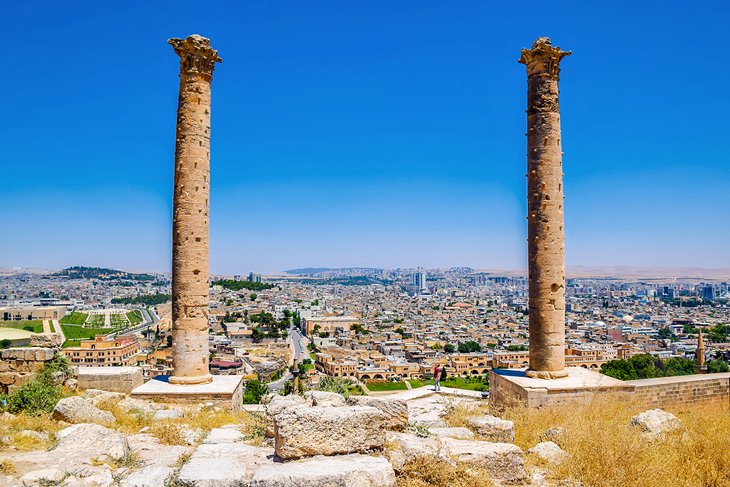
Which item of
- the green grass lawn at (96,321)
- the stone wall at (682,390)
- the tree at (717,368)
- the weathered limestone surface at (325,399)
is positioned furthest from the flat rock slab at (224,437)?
the green grass lawn at (96,321)

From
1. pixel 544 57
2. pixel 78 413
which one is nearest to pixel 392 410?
pixel 78 413

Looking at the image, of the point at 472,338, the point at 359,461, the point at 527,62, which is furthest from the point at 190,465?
the point at 472,338

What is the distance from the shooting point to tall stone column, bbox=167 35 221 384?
9.91 metres

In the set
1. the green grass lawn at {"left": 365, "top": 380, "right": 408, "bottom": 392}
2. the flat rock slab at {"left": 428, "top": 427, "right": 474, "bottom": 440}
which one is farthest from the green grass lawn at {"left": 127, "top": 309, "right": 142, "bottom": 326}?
the flat rock slab at {"left": 428, "top": 427, "right": 474, "bottom": 440}

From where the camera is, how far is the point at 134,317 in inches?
4781

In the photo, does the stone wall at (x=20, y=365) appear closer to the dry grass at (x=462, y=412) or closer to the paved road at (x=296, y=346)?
the dry grass at (x=462, y=412)

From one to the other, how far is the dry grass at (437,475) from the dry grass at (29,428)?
12.7 feet

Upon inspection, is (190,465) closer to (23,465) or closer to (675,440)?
(23,465)

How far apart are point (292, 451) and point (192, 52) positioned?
25.7 ft

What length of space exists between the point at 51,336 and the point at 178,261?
2.46m

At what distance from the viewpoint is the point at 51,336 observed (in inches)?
385

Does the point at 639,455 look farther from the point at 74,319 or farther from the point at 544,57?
the point at 74,319

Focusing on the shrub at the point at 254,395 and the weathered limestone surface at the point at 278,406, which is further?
the shrub at the point at 254,395

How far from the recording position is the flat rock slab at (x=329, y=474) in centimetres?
407
